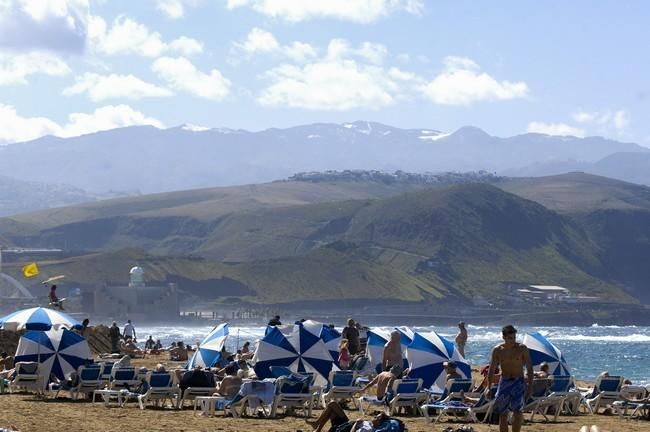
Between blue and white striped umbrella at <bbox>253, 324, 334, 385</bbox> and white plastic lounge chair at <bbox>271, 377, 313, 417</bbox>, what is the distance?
2595 mm

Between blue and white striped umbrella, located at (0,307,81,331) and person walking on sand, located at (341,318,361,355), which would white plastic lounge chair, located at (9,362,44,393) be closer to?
blue and white striped umbrella, located at (0,307,81,331)

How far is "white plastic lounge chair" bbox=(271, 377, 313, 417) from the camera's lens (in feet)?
71.7

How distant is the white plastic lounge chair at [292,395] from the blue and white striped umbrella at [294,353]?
102 inches

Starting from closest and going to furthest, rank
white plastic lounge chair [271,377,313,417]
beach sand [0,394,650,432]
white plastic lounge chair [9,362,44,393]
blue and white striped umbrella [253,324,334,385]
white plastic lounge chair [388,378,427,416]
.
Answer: beach sand [0,394,650,432] < white plastic lounge chair [271,377,313,417] < white plastic lounge chair [388,378,427,416] < blue and white striped umbrella [253,324,334,385] < white plastic lounge chair [9,362,44,393]

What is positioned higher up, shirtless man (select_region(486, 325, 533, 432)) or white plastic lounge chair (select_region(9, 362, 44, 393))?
shirtless man (select_region(486, 325, 533, 432))

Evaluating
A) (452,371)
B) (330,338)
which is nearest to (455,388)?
(452,371)

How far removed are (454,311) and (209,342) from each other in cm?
15915

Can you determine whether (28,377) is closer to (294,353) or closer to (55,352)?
(55,352)

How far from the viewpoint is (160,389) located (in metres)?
23.1

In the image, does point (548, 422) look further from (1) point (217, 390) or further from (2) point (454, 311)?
(2) point (454, 311)

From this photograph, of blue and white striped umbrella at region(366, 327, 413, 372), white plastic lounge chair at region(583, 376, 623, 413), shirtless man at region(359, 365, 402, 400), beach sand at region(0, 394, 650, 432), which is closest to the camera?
beach sand at region(0, 394, 650, 432)

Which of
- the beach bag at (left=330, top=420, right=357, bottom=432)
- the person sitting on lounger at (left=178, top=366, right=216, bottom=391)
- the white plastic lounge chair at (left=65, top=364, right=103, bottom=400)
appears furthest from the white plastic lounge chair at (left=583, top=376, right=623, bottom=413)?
the white plastic lounge chair at (left=65, top=364, right=103, bottom=400)

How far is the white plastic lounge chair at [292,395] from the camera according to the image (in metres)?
21.8

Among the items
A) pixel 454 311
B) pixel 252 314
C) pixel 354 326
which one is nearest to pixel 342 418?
pixel 354 326
